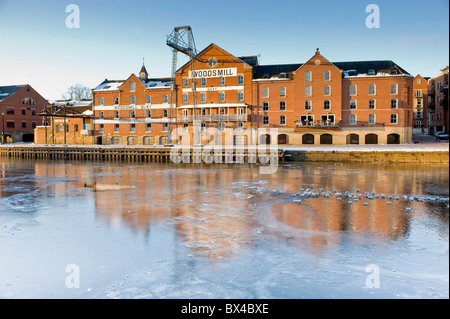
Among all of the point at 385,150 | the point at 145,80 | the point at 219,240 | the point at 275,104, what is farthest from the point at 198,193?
the point at 145,80

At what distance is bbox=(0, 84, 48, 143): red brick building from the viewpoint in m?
72.6

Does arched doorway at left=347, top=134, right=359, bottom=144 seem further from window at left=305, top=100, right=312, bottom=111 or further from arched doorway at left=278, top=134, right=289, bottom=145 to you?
arched doorway at left=278, top=134, right=289, bottom=145

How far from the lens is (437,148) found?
3478cm

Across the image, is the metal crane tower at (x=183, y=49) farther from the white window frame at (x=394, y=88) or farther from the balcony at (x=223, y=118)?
the white window frame at (x=394, y=88)

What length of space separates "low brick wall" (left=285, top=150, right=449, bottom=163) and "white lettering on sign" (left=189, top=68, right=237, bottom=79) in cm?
1726

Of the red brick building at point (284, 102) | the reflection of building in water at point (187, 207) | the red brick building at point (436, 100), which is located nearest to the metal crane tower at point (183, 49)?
the red brick building at point (284, 102)

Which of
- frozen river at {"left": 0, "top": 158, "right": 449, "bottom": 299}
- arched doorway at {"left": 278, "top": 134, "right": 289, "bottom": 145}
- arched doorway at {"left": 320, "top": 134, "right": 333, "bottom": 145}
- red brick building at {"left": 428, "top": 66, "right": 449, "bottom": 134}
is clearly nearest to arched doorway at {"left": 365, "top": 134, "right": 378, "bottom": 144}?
arched doorway at {"left": 320, "top": 134, "right": 333, "bottom": 145}

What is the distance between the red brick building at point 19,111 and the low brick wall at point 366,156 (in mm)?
61987

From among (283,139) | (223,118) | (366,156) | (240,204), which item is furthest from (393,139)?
(240,204)

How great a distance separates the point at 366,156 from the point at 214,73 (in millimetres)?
25086

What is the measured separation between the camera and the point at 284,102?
5012 centimetres

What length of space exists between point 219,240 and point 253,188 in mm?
Answer: 10640

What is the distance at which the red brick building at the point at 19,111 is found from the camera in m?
72.6
